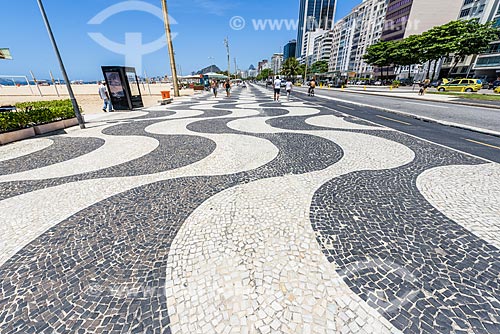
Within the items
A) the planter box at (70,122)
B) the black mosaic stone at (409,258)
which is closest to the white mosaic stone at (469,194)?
the black mosaic stone at (409,258)

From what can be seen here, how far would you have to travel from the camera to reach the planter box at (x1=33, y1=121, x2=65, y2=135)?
806 cm

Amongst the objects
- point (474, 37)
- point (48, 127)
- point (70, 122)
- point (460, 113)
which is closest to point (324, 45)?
point (474, 37)

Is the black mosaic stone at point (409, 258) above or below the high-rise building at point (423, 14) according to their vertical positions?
below

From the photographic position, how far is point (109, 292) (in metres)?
1.99

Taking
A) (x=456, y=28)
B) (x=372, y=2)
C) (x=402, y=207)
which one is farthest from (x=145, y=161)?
(x=372, y=2)

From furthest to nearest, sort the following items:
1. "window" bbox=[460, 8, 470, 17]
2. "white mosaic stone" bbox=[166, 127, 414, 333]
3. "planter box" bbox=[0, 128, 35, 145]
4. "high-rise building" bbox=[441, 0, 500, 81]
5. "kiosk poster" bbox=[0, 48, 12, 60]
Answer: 1. "window" bbox=[460, 8, 470, 17]
2. "high-rise building" bbox=[441, 0, 500, 81]
3. "kiosk poster" bbox=[0, 48, 12, 60]
4. "planter box" bbox=[0, 128, 35, 145]
5. "white mosaic stone" bbox=[166, 127, 414, 333]

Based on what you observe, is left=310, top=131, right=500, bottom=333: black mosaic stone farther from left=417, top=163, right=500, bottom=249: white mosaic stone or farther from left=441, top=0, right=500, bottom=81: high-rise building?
left=441, top=0, right=500, bottom=81: high-rise building

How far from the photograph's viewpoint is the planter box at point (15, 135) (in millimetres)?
6941

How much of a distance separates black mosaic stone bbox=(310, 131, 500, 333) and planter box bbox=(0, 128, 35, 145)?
31.7 feet

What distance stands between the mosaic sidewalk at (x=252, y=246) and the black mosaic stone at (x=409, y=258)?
1 centimetres

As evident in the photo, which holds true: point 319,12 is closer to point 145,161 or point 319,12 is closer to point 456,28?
point 456,28

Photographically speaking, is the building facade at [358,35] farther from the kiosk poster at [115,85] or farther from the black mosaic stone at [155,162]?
the black mosaic stone at [155,162]

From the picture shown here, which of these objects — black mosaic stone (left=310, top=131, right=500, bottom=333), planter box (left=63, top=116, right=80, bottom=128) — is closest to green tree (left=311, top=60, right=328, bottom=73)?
planter box (left=63, top=116, right=80, bottom=128)

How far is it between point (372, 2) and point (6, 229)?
11518cm
